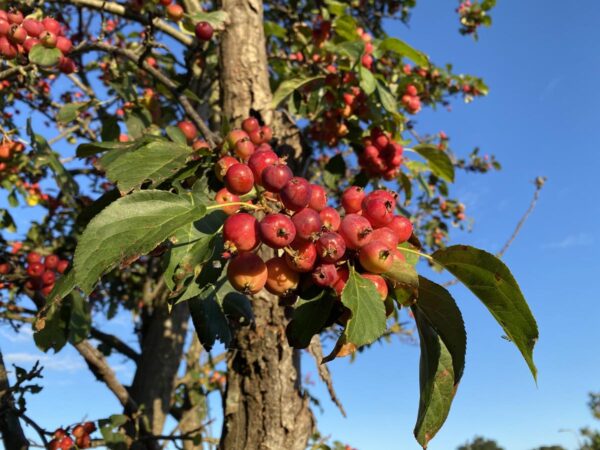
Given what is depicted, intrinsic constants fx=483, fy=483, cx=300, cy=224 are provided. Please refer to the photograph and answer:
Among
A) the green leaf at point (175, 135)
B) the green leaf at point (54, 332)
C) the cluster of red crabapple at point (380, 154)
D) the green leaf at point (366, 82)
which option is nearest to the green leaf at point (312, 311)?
the green leaf at point (175, 135)

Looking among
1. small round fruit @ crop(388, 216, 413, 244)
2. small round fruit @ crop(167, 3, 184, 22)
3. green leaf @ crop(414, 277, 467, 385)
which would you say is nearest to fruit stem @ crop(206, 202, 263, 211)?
small round fruit @ crop(388, 216, 413, 244)

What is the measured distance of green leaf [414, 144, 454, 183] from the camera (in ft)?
8.96

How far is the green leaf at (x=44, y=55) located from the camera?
205 cm

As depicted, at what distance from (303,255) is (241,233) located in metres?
0.14

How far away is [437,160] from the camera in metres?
2.79

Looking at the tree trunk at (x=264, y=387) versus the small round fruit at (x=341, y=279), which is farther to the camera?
the tree trunk at (x=264, y=387)

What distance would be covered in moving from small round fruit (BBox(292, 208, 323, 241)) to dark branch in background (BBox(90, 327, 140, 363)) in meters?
3.00

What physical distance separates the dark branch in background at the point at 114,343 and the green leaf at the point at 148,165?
2.59 metres

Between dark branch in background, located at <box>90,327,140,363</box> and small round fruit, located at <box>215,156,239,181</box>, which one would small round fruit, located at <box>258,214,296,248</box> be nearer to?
small round fruit, located at <box>215,156,239,181</box>

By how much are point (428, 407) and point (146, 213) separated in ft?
2.56

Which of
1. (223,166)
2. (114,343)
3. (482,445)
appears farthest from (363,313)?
(482,445)

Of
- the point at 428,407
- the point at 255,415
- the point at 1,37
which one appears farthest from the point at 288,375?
the point at 1,37

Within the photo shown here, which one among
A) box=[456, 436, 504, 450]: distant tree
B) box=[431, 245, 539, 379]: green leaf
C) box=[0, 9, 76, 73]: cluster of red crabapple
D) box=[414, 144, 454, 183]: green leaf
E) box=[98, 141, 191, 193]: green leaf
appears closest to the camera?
box=[431, 245, 539, 379]: green leaf

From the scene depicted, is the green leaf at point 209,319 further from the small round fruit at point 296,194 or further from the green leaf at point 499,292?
the green leaf at point 499,292
